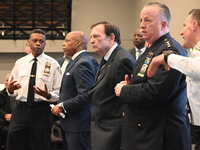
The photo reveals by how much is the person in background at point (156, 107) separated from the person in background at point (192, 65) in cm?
15

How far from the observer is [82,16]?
9258 mm

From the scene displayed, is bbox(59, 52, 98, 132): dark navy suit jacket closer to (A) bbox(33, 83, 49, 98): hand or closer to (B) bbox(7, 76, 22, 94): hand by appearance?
(A) bbox(33, 83, 49, 98): hand

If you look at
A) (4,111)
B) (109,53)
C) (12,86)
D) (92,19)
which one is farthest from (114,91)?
(92,19)

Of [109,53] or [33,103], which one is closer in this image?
[109,53]

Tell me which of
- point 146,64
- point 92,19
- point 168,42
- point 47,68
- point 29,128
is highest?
point 92,19

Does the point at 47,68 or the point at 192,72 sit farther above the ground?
the point at 192,72

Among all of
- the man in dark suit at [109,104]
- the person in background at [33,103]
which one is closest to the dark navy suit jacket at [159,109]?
the man in dark suit at [109,104]

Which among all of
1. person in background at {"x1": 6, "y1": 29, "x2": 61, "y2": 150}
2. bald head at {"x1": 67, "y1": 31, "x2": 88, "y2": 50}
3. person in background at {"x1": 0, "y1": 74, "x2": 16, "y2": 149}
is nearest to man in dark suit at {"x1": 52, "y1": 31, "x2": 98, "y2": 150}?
bald head at {"x1": 67, "y1": 31, "x2": 88, "y2": 50}

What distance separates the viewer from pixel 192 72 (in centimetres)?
194

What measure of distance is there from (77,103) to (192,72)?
1865mm

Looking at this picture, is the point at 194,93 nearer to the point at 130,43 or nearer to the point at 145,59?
the point at 145,59

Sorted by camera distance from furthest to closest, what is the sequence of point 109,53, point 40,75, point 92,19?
point 92,19, point 40,75, point 109,53

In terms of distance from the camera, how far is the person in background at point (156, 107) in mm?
2330

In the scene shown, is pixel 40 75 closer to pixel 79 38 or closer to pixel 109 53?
pixel 79 38
